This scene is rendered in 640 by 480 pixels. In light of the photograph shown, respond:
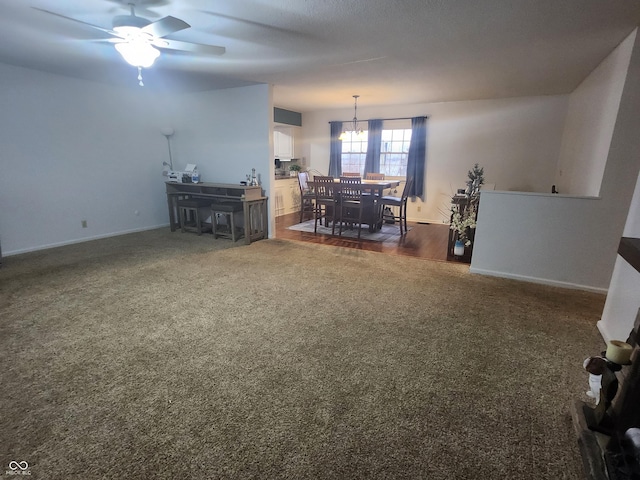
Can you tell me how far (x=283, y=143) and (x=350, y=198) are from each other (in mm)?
2939

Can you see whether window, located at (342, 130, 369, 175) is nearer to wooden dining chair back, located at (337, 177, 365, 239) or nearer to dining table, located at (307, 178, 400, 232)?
dining table, located at (307, 178, 400, 232)

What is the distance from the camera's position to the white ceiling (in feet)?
7.37

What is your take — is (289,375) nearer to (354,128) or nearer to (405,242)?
(405,242)

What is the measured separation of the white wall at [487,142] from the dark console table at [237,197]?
2.77 m

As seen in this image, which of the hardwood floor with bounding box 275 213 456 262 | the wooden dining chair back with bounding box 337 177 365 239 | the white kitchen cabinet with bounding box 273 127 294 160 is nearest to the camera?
the hardwood floor with bounding box 275 213 456 262

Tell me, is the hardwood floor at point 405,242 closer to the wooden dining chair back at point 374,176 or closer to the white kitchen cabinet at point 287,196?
the white kitchen cabinet at point 287,196

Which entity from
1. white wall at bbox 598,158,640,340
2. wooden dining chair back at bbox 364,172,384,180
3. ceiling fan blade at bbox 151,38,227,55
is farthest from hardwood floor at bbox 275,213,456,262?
ceiling fan blade at bbox 151,38,227,55

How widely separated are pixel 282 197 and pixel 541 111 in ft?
16.8

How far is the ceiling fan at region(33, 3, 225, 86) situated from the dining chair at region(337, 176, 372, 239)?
2.80 metres

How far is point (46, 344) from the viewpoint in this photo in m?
2.10

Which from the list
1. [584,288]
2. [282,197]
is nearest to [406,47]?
[584,288]

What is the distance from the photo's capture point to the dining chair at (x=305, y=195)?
6.37 meters

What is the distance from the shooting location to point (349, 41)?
2871 millimetres

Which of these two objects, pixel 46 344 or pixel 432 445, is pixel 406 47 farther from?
pixel 46 344
